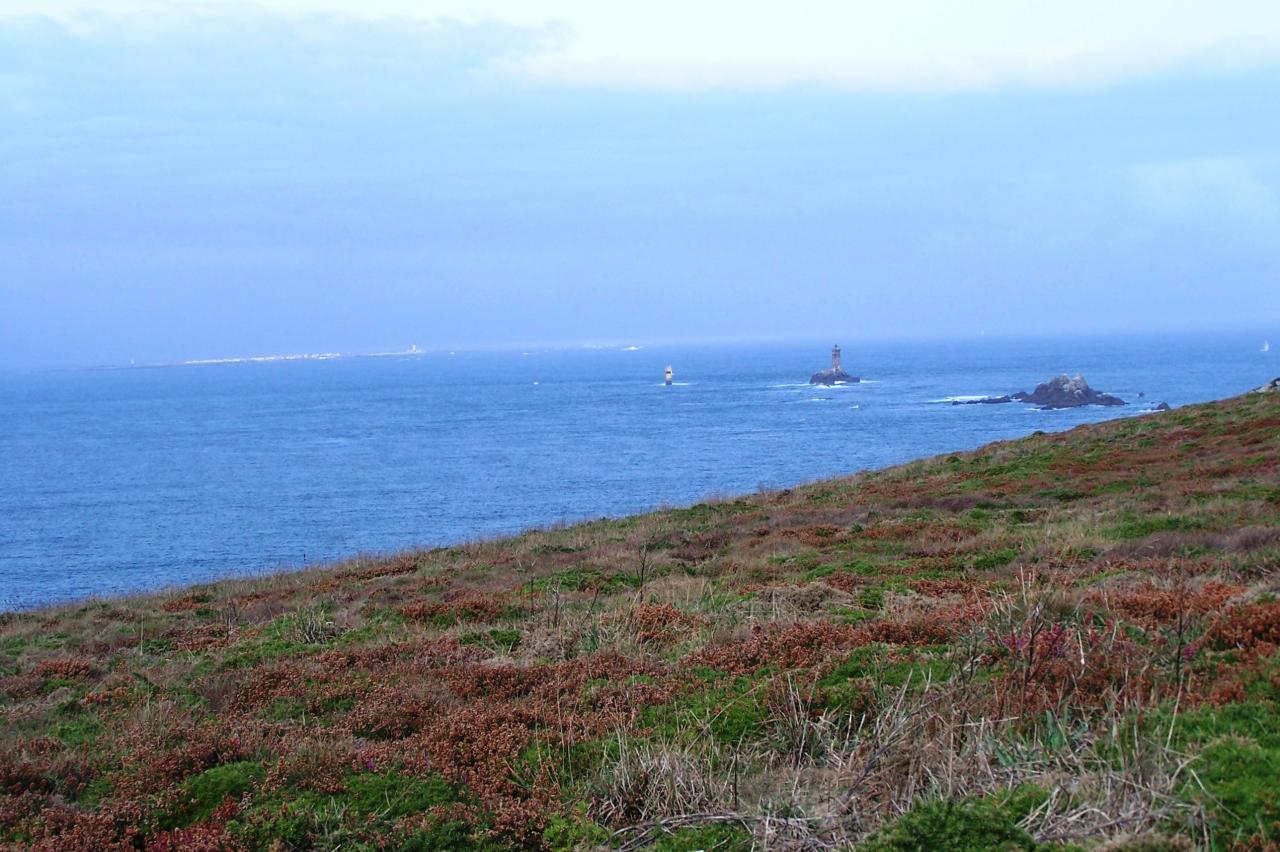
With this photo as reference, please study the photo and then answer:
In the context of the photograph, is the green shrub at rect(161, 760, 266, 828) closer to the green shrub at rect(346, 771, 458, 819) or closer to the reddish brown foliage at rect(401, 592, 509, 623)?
the green shrub at rect(346, 771, 458, 819)

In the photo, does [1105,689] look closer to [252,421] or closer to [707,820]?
[707,820]

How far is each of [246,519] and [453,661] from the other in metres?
48.6

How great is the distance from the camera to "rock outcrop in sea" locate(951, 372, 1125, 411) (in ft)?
331

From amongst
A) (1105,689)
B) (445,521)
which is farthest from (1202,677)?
(445,521)

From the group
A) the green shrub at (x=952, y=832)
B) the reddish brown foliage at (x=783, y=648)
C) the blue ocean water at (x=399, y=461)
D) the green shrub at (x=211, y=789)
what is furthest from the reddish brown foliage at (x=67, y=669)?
the blue ocean water at (x=399, y=461)

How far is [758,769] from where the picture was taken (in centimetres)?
655

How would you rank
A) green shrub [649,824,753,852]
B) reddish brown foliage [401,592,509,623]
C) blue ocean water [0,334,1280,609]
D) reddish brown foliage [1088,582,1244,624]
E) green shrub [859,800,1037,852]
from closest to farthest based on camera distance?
green shrub [859,800,1037,852], green shrub [649,824,753,852], reddish brown foliage [1088,582,1244,624], reddish brown foliage [401,592,509,623], blue ocean water [0,334,1280,609]

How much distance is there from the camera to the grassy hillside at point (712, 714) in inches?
213

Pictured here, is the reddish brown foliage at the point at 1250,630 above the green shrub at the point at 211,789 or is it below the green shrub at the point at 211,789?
above

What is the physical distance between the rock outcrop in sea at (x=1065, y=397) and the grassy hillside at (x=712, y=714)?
307 ft

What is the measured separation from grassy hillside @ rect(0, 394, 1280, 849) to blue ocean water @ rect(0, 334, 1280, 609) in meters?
26.8

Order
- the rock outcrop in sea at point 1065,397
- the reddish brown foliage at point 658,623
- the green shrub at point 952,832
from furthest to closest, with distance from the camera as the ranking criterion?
the rock outcrop in sea at point 1065,397 < the reddish brown foliage at point 658,623 < the green shrub at point 952,832

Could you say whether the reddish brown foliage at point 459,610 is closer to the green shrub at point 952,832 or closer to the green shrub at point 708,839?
the green shrub at point 708,839

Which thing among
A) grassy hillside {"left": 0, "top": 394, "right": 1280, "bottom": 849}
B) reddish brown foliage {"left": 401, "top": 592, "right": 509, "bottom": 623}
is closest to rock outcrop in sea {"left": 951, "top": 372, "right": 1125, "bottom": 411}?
grassy hillside {"left": 0, "top": 394, "right": 1280, "bottom": 849}
